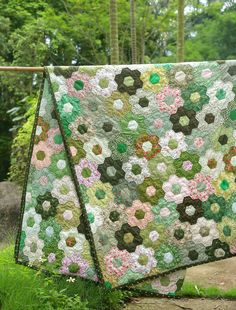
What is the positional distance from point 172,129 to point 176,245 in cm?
65

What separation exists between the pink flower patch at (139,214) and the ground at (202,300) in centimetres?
99

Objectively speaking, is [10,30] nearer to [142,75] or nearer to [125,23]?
[125,23]

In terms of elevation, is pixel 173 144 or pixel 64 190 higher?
pixel 173 144

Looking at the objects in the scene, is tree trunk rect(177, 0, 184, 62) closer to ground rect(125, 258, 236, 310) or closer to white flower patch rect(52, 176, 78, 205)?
ground rect(125, 258, 236, 310)

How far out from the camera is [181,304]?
3717 mm

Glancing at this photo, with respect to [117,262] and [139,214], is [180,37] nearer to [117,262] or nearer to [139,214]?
[139,214]

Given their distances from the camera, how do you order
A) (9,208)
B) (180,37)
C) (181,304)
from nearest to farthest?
(181,304)
(180,37)
(9,208)

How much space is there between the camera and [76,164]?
284cm

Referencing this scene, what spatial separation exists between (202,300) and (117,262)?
1.21 metres

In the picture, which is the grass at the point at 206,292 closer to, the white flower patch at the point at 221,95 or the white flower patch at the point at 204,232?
the white flower patch at the point at 204,232

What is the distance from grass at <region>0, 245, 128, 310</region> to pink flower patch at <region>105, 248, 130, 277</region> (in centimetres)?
34

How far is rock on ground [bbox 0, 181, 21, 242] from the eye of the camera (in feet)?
21.8

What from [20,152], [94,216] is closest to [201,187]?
[94,216]

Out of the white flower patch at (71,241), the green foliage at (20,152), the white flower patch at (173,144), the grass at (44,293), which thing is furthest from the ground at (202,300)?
the green foliage at (20,152)
